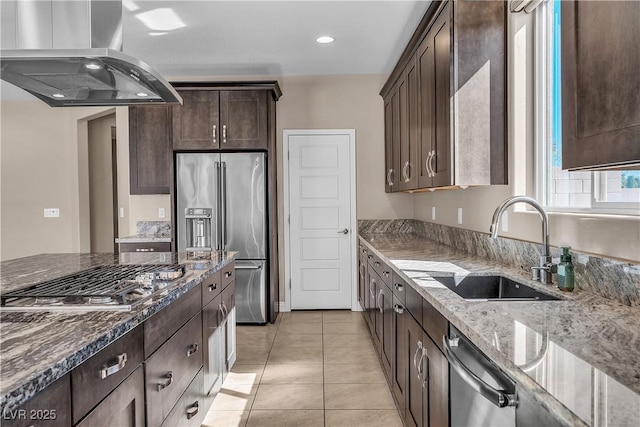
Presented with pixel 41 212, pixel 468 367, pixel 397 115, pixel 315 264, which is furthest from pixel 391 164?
pixel 41 212

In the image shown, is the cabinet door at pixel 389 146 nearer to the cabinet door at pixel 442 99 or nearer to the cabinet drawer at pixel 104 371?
the cabinet door at pixel 442 99

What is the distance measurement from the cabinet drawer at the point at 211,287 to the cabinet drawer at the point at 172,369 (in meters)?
0.13

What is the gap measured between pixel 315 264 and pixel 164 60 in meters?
2.85

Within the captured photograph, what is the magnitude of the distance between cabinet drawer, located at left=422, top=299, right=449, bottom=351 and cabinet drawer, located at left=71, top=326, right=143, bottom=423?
1079 millimetres

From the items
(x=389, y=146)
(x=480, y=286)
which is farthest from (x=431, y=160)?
(x=389, y=146)

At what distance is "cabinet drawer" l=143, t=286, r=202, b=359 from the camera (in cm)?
162

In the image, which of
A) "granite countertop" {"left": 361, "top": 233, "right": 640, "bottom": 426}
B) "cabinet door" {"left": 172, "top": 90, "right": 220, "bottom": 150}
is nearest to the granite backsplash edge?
"granite countertop" {"left": 361, "top": 233, "right": 640, "bottom": 426}

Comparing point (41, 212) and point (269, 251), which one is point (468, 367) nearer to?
point (269, 251)

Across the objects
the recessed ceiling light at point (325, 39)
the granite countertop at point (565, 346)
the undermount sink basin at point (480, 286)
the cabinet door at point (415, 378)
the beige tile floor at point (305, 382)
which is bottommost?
the beige tile floor at point (305, 382)

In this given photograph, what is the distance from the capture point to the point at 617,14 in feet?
3.23

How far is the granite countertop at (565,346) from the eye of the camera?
2.50 ft

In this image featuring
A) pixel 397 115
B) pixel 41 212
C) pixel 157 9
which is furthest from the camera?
pixel 41 212

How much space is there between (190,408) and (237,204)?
2.76m

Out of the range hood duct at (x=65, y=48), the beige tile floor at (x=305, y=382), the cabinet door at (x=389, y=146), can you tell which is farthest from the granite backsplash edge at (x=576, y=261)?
the range hood duct at (x=65, y=48)
